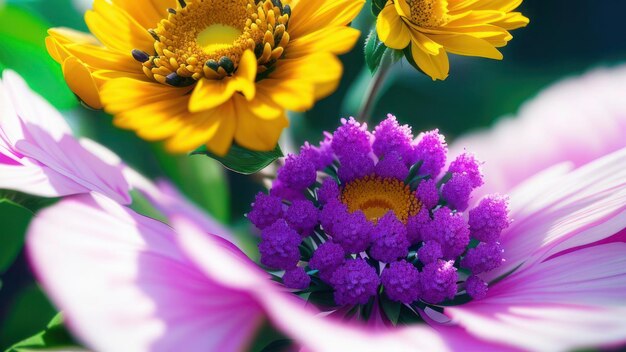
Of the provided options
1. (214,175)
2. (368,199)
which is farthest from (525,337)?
(214,175)

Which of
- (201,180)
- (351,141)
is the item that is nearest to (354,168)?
(351,141)

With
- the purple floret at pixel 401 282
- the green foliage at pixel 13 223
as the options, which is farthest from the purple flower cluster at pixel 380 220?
the green foliage at pixel 13 223

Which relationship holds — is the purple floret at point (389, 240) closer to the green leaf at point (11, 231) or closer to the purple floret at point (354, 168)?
the purple floret at point (354, 168)

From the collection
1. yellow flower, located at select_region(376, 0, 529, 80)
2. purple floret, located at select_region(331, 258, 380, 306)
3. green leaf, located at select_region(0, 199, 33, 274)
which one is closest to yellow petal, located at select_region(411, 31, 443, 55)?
yellow flower, located at select_region(376, 0, 529, 80)

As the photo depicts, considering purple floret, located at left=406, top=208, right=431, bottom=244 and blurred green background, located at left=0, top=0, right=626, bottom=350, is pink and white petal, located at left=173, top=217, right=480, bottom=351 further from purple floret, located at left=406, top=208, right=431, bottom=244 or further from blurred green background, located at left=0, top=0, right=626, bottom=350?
blurred green background, located at left=0, top=0, right=626, bottom=350

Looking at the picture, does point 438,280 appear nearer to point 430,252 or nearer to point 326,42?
point 430,252

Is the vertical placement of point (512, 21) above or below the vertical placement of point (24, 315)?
above
